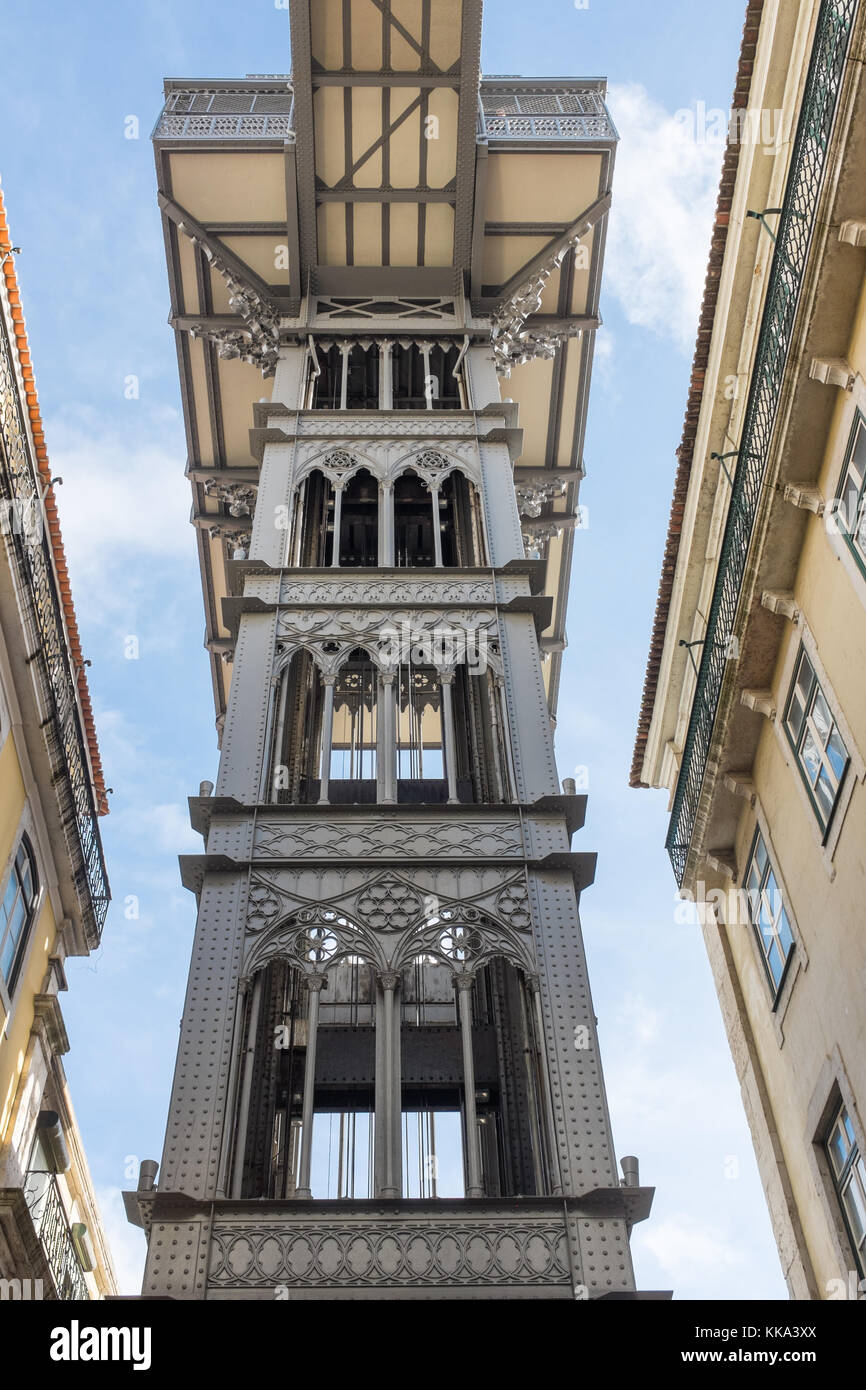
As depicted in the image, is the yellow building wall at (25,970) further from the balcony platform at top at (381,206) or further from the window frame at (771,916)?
the balcony platform at top at (381,206)

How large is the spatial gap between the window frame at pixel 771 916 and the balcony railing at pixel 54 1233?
8.76 metres

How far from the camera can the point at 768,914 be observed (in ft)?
42.9

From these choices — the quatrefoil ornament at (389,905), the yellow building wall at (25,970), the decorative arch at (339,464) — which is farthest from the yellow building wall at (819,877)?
the yellow building wall at (25,970)

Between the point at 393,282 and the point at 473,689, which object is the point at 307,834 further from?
the point at 393,282

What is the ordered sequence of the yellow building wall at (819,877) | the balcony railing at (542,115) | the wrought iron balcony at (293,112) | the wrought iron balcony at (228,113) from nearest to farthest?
the yellow building wall at (819,877)
the wrought iron balcony at (228,113)
the wrought iron balcony at (293,112)
the balcony railing at (542,115)

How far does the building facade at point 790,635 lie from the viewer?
33.1ft

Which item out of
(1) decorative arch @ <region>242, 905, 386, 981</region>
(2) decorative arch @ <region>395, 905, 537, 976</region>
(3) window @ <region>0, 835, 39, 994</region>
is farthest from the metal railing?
(2) decorative arch @ <region>395, 905, 537, 976</region>

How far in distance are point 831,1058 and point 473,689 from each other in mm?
6533

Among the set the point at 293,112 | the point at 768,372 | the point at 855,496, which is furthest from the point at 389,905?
the point at 293,112

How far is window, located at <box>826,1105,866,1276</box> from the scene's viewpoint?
1072 cm

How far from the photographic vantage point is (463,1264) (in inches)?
360

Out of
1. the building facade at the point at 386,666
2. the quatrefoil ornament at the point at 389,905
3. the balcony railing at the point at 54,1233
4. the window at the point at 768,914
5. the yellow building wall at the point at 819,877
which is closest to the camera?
the building facade at the point at 386,666

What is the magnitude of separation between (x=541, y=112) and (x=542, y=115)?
0.54ft
